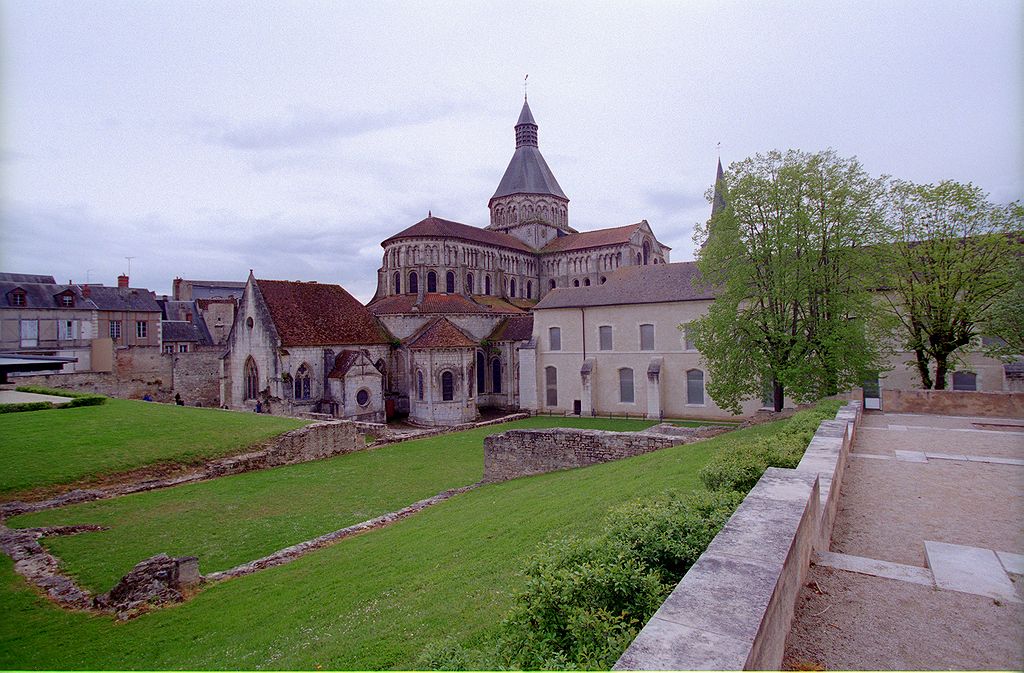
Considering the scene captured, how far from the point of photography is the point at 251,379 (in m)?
34.0

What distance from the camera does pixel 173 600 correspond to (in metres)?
8.67

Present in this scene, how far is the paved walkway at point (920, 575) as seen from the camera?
355cm

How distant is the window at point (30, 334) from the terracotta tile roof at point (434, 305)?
23735 mm

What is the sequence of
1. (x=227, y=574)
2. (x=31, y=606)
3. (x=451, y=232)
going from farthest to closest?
(x=451, y=232)
(x=227, y=574)
(x=31, y=606)

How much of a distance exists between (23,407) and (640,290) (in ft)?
102

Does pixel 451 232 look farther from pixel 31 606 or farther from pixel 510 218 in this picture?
pixel 31 606

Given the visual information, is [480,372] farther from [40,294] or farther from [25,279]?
[25,279]

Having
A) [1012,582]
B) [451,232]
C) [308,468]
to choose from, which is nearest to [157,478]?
[308,468]

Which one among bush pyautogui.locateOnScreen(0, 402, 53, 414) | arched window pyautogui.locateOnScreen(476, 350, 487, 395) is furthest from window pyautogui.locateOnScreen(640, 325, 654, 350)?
bush pyautogui.locateOnScreen(0, 402, 53, 414)

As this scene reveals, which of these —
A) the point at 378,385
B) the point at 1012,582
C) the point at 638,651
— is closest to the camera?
the point at 638,651

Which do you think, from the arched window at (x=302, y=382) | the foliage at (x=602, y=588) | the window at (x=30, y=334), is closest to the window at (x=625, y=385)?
the arched window at (x=302, y=382)

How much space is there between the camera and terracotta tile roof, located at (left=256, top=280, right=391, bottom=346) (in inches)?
1305

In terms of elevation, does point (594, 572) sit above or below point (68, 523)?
above

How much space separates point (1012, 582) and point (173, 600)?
11254 millimetres
